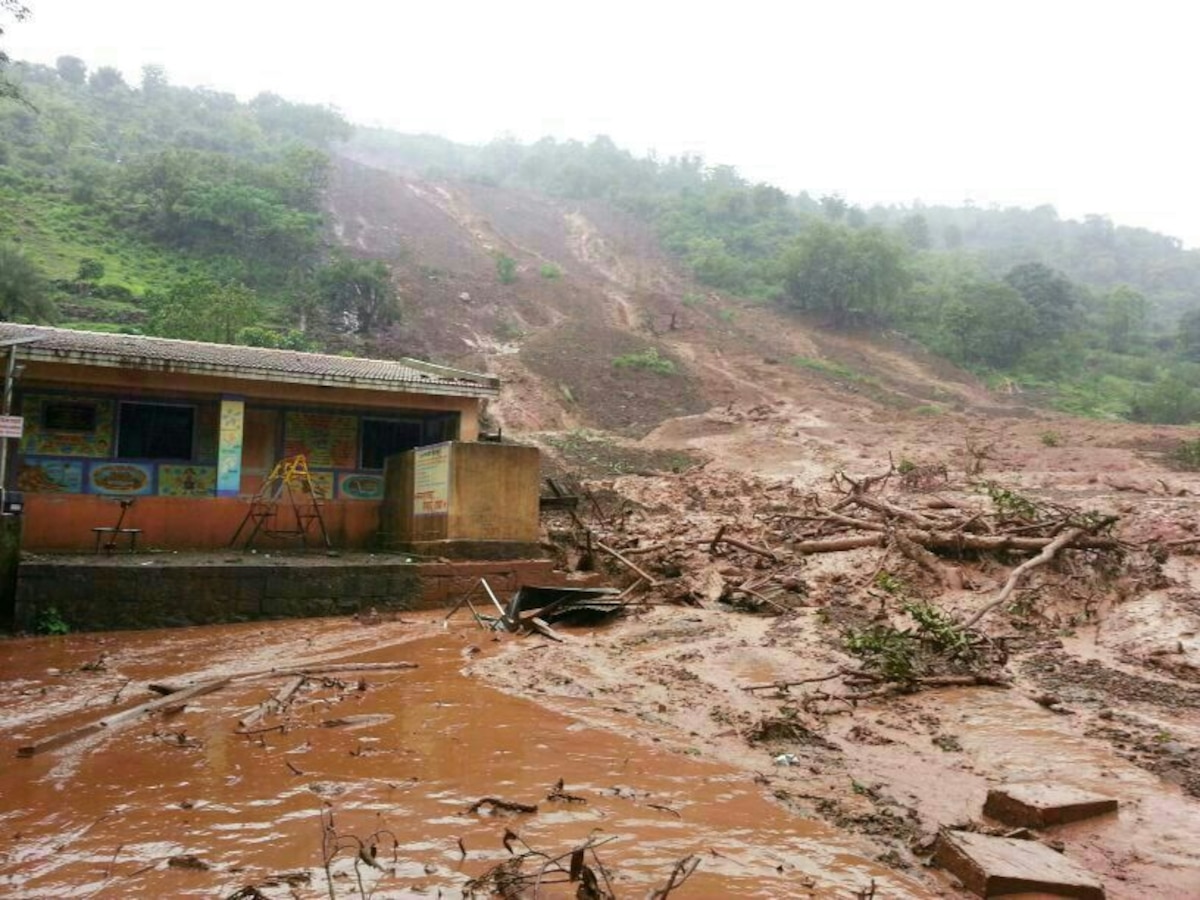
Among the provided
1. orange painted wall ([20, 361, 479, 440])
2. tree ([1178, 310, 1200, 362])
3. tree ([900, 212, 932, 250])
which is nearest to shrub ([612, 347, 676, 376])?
orange painted wall ([20, 361, 479, 440])

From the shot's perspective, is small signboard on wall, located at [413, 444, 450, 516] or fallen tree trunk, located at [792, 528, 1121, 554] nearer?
fallen tree trunk, located at [792, 528, 1121, 554]

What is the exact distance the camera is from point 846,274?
144 ft

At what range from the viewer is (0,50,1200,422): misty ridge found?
31.7 m

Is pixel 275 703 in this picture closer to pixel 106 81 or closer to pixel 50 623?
pixel 50 623

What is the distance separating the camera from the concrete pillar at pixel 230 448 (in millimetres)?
13766

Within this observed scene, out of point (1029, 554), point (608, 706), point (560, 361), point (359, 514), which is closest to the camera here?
point (608, 706)

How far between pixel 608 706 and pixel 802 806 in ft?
7.98

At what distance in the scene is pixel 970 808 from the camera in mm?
4562

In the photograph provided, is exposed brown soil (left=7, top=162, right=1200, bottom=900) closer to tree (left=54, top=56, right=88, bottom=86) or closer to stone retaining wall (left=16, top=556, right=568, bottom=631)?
stone retaining wall (left=16, top=556, right=568, bottom=631)

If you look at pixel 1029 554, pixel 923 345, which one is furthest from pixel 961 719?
pixel 923 345

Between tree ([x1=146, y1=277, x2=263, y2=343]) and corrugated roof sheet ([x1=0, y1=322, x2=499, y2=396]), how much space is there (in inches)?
363

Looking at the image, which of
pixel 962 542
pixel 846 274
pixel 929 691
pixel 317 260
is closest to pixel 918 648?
pixel 929 691

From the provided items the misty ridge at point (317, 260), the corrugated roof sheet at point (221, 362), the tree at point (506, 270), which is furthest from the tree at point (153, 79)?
the corrugated roof sheet at point (221, 362)

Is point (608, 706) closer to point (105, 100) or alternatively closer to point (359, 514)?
point (359, 514)
